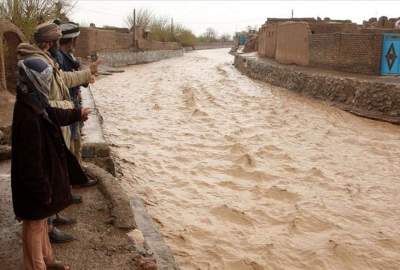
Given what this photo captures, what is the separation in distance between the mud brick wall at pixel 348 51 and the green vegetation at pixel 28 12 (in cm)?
925

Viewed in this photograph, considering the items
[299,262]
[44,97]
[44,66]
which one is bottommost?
[299,262]

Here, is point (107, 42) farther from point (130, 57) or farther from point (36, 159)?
point (36, 159)

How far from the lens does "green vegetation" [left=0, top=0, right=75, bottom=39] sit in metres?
12.3

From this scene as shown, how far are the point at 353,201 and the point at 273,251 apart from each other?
198 cm

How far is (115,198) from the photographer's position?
4027mm

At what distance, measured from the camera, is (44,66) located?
2.75 metres

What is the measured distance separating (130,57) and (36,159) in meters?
28.4

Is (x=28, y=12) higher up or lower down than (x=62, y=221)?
higher up

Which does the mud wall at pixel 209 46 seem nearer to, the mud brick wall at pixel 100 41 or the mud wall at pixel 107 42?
the mud wall at pixel 107 42

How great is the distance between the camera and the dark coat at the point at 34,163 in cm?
258

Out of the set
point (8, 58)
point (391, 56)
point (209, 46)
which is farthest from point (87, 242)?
point (209, 46)

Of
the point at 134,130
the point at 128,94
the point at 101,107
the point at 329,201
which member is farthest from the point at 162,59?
the point at 329,201

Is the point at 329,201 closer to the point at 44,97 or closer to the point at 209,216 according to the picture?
the point at 209,216

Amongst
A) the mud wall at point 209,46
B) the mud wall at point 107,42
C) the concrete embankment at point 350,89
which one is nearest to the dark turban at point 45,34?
the concrete embankment at point 350,89
